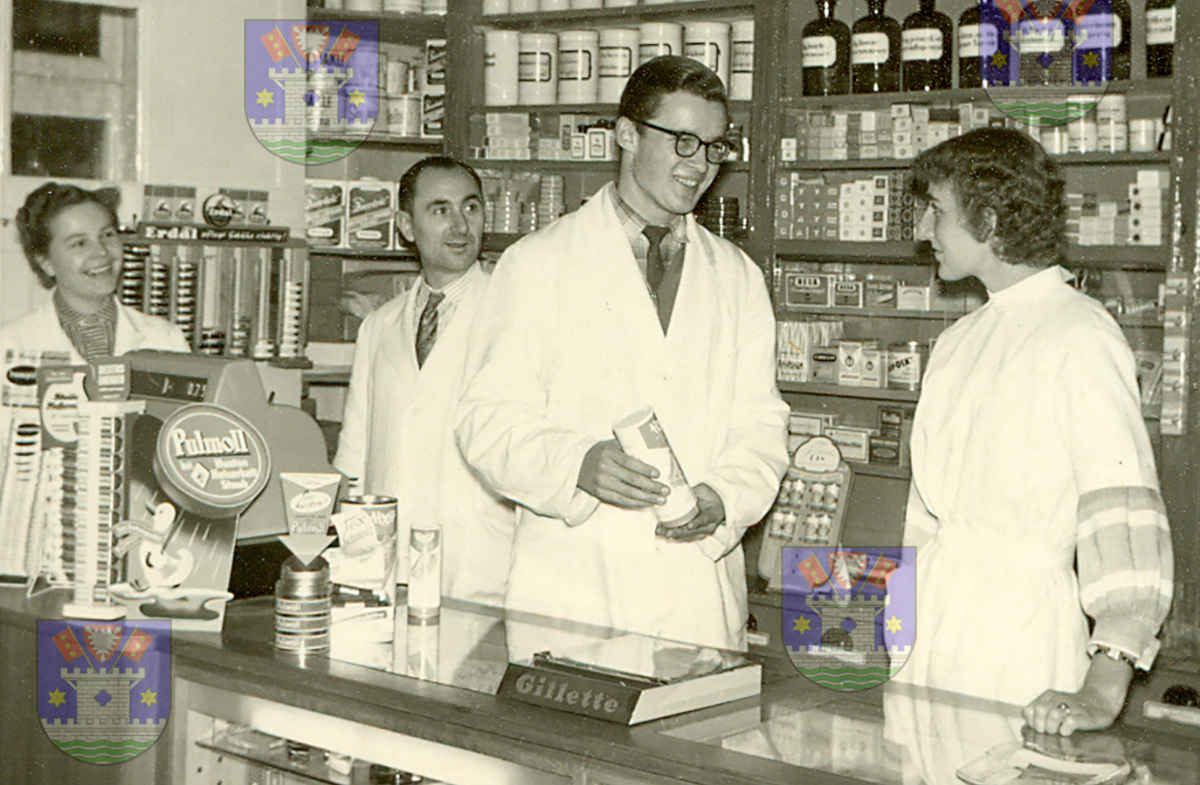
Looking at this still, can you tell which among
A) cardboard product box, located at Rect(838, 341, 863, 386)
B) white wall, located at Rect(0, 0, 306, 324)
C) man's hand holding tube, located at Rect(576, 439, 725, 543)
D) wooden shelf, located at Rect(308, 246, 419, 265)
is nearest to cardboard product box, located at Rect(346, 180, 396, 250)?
wooden shelf, located at Rect(308, 246, 419, 265)

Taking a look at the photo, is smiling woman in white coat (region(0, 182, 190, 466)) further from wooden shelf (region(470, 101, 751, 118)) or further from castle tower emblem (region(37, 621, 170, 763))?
wooden shelf (region(470, 101, 751, 118))

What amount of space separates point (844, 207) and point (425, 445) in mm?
1543

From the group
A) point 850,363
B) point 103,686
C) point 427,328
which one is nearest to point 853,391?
point 850,363

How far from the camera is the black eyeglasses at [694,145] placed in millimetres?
2408

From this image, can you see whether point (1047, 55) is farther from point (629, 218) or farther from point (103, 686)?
point (103, 686)

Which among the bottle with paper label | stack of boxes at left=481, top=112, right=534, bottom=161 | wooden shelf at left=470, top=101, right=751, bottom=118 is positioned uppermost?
wooden shelf at left=470, top=101, right=751, bottom=118

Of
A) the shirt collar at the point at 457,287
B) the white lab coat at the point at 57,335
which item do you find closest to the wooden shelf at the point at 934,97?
the shirt collar at the point at 457,287

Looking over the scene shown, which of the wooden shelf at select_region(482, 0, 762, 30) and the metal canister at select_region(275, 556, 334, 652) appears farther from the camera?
the wooden shelf at select_region(482, 0, 762, 30)

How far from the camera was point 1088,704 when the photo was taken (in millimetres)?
1598

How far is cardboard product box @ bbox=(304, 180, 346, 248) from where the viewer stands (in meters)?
4.81

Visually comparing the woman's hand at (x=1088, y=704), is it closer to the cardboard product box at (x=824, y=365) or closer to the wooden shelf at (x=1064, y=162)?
the wooden shelf at (x=1064, y=162)

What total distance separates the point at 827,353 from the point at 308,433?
2305mm

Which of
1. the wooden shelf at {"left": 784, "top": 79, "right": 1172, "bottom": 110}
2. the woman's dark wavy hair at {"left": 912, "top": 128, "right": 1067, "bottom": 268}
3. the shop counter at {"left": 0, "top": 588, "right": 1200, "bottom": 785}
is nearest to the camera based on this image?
the shop counter at {"left": 0, "top": 588, "right": 1200, "bottom": 785}

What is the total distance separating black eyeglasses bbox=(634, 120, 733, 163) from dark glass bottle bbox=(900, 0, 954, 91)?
6.05ft
